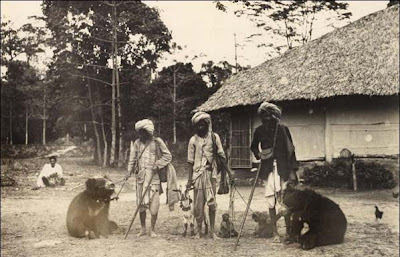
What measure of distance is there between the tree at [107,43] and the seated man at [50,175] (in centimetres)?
400

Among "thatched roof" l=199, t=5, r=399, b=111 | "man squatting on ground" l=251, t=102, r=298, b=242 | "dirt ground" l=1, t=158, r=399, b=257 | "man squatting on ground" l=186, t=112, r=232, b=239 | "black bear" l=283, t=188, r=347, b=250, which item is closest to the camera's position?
"dirt ground" l=1, t=158, r=399, b=257

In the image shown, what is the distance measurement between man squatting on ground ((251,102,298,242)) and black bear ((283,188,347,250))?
0.30 m

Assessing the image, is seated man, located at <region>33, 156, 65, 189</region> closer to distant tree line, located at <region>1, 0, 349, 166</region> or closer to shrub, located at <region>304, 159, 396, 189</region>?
distant tree line, located at <region>1, 0, 349, 166</region>

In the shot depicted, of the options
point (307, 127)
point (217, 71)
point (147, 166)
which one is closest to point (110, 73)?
point (217, 71)

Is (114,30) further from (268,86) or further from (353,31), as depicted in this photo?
(353,31)

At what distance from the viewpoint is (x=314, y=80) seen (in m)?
11.7

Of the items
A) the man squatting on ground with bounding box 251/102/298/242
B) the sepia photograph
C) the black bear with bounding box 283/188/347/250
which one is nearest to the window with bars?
the sepia photograph

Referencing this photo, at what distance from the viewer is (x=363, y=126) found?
11367mm

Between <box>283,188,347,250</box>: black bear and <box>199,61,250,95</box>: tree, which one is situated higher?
<box>199,61,250,95</box>: tree

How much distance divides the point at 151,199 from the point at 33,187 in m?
7.07

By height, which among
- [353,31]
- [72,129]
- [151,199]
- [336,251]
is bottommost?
[336,251]

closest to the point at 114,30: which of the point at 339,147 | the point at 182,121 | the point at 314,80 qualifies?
the point at 314,80

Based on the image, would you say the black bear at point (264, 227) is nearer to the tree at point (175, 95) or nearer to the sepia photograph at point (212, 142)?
the sepia photograph at point (212, 142)

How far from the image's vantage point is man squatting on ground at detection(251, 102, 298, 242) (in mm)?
5441
